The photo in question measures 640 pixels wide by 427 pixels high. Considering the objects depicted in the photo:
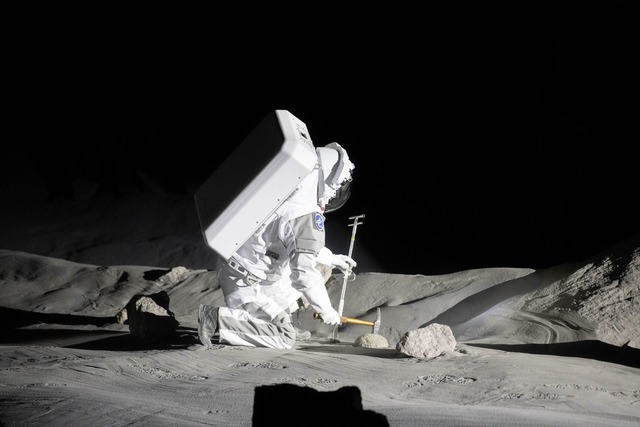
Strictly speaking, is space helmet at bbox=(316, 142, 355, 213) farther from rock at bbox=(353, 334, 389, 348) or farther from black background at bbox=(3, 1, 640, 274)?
black background at bbox=(3, 1, 640, 274)

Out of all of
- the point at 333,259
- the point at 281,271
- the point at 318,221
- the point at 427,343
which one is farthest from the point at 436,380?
the point at 333,259

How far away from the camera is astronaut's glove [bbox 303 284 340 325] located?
4.00 metres

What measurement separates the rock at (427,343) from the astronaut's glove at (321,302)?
1.76ft

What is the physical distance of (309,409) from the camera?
1810 millimetres

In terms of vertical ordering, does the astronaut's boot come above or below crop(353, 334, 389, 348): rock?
above

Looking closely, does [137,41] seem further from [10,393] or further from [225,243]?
[10,393]

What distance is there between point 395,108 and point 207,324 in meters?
6.40

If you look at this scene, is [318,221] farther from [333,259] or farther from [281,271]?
[333,259]

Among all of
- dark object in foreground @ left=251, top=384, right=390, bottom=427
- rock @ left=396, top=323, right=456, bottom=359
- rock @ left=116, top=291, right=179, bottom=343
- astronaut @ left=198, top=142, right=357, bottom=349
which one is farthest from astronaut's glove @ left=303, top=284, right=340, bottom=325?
dark object in foreground @ left=251, top=384, right=390, bottom=427

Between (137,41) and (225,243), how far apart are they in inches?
360

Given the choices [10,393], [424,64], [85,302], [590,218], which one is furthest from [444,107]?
[10,393]

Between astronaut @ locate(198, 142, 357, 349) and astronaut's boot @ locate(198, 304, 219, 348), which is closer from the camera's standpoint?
astronaut @ locate(198, 142, 357, 349)

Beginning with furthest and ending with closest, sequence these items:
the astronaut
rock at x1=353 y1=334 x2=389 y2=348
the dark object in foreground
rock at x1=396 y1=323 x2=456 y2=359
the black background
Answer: the black background
rock at x1=353 y1=334 x2=389 y2=348
the astronaut
rock at x1=396 y1=323 x2=456 y2=359
the dark object in foreground

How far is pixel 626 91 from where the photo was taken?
7.38m
